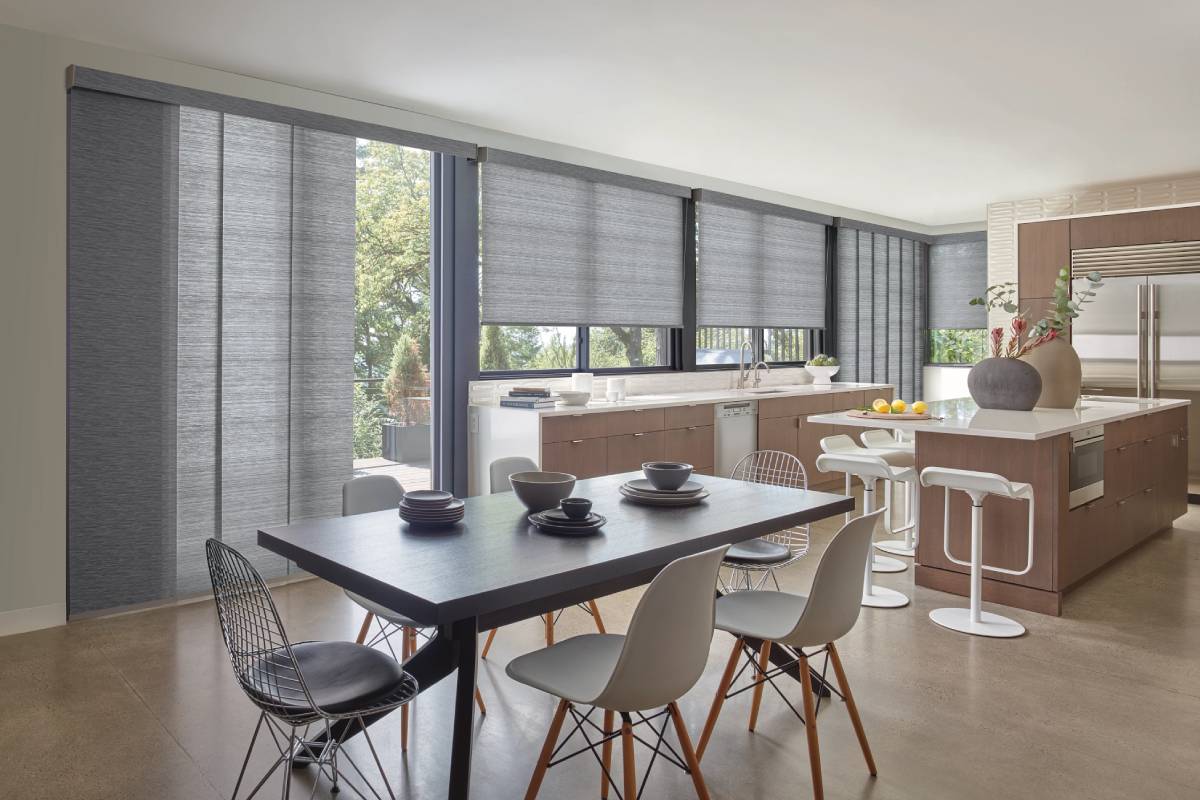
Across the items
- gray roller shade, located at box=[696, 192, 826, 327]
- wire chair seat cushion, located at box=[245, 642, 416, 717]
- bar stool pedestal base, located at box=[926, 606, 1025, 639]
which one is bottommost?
bar stool pedestal base, located at box=[926, 606, 1025, 639]

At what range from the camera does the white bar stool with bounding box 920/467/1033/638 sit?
3.73 m

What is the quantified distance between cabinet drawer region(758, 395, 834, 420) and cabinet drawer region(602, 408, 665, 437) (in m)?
1.29

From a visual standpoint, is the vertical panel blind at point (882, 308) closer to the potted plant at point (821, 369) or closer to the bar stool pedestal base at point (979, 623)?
the potted plant at point (821, 369)

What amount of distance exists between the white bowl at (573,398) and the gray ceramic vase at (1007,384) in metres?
2.28


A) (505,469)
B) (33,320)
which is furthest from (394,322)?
(505,469)

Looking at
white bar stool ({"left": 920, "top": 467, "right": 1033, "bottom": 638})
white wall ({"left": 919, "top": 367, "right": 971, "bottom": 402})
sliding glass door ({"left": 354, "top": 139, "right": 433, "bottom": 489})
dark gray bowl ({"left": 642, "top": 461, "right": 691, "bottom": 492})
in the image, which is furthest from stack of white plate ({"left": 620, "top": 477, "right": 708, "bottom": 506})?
white wall ({"left": 919, "top": 367, "right": 971, "bottom": 402})

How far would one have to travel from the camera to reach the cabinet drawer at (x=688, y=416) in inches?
232

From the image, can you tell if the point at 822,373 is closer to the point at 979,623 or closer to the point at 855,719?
the point at 979,623

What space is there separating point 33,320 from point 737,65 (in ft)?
11.3

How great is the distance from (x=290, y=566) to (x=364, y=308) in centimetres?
218

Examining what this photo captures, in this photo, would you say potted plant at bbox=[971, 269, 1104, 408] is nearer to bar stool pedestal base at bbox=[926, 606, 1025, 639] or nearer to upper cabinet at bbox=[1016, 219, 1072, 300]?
bar stool pedestal base at bbox=[926, 606, 1025, 639]

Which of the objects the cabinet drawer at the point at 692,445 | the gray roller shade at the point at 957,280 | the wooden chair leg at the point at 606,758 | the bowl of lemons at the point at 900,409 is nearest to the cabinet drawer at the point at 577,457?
the cabinet drawer at the point at 692,445

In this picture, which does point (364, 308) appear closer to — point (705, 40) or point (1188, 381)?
point (705, 40)

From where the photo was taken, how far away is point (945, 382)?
384 inches
